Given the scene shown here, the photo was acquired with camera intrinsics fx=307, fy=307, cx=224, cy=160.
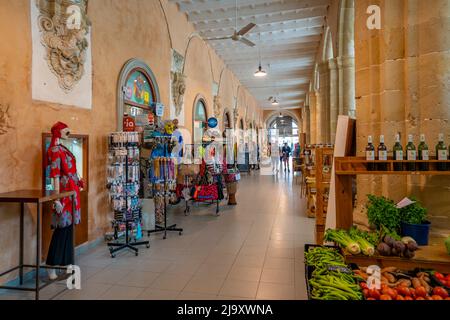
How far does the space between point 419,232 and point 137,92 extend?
5.20 metres

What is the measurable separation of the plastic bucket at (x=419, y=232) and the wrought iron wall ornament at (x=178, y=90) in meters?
6.18

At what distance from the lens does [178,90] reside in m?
7.91

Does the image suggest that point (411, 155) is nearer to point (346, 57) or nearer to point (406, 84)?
point (406, 84)

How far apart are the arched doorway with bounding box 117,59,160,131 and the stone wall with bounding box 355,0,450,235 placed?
145 inches

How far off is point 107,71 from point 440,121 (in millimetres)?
4634

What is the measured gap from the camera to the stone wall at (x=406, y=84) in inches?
121

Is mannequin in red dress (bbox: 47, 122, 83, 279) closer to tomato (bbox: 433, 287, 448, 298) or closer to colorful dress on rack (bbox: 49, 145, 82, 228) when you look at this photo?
colorful dress on rack (bbox: 49, 145, 82, 228)

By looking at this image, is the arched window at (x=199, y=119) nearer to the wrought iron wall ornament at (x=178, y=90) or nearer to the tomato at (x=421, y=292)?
the wrought iron wall ornament at (x=178, y=90)

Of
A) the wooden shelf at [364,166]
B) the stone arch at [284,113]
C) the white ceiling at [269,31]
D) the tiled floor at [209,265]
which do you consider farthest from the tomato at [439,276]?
the stone arch at [284,113]

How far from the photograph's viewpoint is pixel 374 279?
7.01 feet

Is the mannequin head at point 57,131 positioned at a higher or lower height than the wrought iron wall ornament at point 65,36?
lower

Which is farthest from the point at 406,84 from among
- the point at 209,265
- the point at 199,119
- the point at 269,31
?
the point at 199,119
